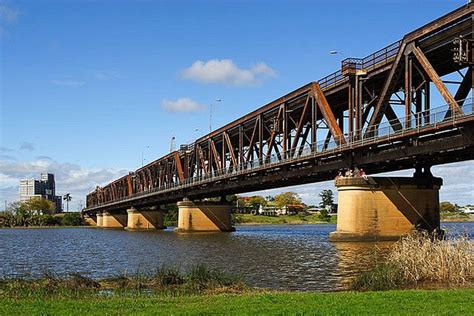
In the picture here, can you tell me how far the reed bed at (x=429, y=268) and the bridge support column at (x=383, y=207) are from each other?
28.5 m

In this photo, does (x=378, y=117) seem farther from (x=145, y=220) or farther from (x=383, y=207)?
(x=145, y=220)

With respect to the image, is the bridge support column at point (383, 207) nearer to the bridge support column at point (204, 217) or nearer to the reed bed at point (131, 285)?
the reed bed at point (131, 285)

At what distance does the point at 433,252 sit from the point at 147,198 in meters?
118

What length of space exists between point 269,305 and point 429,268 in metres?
10.6

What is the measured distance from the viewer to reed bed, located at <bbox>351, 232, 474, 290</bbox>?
25000 mm

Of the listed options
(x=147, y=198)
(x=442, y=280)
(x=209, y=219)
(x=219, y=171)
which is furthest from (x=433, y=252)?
(x=147, y=198)

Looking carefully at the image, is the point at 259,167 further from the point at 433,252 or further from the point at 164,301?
the point at 164,301

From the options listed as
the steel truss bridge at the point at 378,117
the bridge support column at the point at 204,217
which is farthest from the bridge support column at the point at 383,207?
the bridge support column at the point at 204,217

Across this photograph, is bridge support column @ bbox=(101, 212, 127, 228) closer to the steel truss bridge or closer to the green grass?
the steel truss bridge

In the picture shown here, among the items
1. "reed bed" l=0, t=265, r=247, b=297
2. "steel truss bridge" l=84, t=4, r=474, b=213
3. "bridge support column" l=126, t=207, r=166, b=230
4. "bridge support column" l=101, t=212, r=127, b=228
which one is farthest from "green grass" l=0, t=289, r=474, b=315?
"bridge support column" l=101, t=212, r=127, b=228

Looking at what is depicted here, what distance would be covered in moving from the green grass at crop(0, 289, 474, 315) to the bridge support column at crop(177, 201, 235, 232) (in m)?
83.1

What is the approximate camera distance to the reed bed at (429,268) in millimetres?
25000

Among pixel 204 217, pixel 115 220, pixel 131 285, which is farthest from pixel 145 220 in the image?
pixel 131 285

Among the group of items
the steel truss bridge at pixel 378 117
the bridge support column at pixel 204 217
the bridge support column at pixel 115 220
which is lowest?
the bridge support column at pixel 115 220
